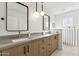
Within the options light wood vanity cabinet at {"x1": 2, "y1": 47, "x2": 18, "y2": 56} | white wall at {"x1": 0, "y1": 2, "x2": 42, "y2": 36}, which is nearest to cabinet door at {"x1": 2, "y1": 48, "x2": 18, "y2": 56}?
light wood vanity cabinet at {"x1": 2, "y1": 47, "x2": 18, "y2": 56}

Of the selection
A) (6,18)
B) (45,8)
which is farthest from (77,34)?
(6,18)

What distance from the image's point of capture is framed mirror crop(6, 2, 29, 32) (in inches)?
102

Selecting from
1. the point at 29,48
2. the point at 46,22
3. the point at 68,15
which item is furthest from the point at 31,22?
the point at 68,15

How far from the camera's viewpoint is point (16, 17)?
2.92 metres

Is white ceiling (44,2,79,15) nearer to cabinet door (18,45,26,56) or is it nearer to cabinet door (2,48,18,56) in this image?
cabinet door (18,45,26,56)

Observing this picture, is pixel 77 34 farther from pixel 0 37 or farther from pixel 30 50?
pixel 0 37

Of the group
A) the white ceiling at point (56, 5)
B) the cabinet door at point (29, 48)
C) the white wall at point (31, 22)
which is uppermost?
the white ceiling at point (56, 5)

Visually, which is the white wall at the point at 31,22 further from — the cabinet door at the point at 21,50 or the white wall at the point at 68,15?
the white wall at the point at 68,15

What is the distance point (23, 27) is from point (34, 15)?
965mm

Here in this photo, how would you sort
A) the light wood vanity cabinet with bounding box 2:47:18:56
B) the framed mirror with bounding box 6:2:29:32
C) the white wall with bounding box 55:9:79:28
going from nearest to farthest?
the light wood vanity cabinet with bounding box 2:47:18:56 → the framed mirror with bounding box 6:2:29:32 → the white wall with bounding box 55:9:79:28

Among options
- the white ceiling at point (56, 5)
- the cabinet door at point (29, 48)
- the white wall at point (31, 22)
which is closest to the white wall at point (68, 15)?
the white ceiling at point (56, 5)

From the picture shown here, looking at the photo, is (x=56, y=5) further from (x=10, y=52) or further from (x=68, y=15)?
(x=10, y=52)

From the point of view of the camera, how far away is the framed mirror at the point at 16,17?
2592 mm

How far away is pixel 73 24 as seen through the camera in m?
6.91
